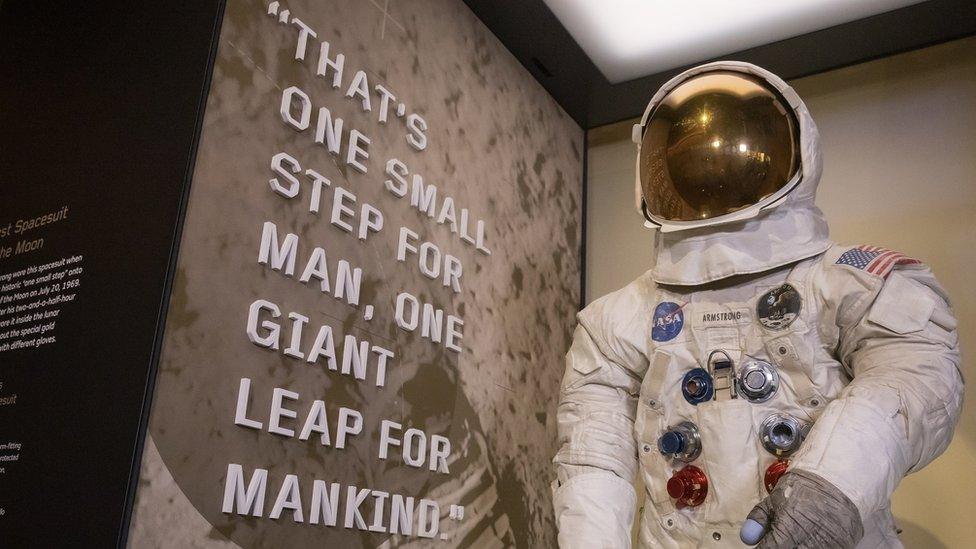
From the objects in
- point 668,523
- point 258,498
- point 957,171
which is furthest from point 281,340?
point 957,171

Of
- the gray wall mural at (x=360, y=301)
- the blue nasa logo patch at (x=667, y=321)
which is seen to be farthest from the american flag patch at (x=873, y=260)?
the gray wall mural at (x=360, y=301)

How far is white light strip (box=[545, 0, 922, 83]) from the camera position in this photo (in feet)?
8.57

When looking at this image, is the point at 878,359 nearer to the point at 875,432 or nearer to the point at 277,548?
the point at 875,432

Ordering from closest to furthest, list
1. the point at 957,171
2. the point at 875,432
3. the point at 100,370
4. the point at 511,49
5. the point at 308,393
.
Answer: the point at 875,432 < the point at 100,370 < the point at 308,393 < the point at 957,171 < the point at 511,49

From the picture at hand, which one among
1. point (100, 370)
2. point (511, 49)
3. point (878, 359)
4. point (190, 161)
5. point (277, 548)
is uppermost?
point (511, 49)

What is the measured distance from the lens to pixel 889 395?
4.94ft

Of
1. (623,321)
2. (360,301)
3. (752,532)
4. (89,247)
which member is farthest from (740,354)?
(89,247)

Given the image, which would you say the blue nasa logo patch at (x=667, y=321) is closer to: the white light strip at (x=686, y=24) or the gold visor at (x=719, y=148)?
the gold visor at (x=719, y=148)

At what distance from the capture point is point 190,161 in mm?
1598

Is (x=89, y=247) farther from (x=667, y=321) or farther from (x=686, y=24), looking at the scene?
(x=686, y=24)

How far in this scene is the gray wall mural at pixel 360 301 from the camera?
1.59 m

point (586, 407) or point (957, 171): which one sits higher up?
point (957, 171)

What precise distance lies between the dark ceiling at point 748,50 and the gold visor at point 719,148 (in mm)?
850

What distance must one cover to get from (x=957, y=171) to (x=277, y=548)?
222 centimetres
